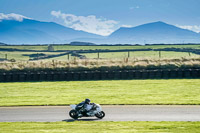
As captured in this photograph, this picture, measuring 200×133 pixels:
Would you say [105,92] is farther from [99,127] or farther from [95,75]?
[99,127]

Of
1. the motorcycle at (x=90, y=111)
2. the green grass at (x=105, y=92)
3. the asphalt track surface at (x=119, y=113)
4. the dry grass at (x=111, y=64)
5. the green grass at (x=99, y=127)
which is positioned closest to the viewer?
the green grass at (x=99, y=127)

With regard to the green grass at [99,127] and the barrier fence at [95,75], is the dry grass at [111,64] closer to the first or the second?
the barrier fence at [95,75]

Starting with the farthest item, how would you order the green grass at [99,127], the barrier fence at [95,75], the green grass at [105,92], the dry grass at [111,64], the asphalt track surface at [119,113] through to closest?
the dry grass at [111,64]
the barrier fence at [95,75]
the green grass at [105,92]
the asphalt track surface at [119,113]
the green grass at [99,127]

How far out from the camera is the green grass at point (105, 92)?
1006 inches

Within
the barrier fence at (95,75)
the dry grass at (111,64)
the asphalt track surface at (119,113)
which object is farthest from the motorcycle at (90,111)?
the dry grass at (111,64)

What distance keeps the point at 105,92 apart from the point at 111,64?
1146cm

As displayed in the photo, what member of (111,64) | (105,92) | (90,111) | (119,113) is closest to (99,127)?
(90,111)

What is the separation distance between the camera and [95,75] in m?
39.4

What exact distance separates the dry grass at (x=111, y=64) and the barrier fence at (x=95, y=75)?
0.80 meters

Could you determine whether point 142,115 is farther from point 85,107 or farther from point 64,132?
point 64,132

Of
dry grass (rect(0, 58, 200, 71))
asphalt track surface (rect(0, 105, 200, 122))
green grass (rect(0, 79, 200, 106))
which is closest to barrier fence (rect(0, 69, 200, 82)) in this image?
dry grass (rect(0, 58, 200, 71))

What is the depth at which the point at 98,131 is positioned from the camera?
15766mm

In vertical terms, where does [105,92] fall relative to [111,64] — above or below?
below

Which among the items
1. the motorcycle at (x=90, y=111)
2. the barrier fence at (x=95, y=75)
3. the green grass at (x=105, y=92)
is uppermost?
the barrier fence at (x=95, y=75)
